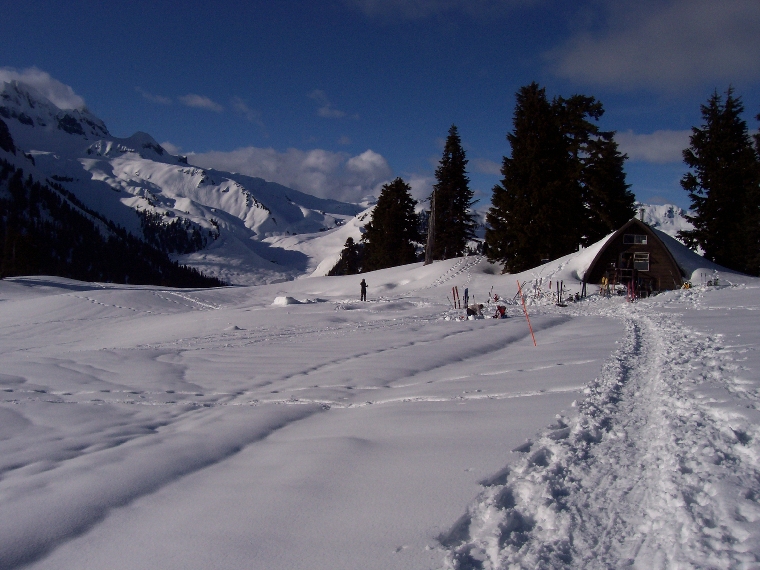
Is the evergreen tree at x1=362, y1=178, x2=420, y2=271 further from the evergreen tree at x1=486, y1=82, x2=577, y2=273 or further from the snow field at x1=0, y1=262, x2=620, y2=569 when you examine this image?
the snow field at x1=0, y1=262, x2=620, y2=569

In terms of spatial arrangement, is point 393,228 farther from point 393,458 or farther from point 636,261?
point 393,458

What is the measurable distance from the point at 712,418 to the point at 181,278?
166 m

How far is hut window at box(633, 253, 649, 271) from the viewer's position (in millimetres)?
32125

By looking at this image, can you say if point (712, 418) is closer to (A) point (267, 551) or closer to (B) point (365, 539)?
(B) point (365, 539)

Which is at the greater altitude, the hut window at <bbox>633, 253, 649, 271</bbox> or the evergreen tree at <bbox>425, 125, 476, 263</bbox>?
the evergreen tree at <bbox>425, 125, 476, 263</bbox>

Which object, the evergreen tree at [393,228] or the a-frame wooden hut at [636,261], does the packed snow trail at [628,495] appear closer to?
the a-frame wooden hut at [636,261]

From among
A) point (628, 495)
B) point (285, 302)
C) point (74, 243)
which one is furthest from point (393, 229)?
point (74, 243)

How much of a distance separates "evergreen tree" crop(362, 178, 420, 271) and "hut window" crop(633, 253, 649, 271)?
23.4 meters

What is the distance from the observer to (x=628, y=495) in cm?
405

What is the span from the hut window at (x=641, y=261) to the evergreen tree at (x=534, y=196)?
5894mm

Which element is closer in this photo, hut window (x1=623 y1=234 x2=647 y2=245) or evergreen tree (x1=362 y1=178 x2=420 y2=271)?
hut window (x1=623 y1=234 x2=647 y2=245)

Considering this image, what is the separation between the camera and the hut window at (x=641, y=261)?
32125 millimetres

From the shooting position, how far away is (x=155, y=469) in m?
5.07

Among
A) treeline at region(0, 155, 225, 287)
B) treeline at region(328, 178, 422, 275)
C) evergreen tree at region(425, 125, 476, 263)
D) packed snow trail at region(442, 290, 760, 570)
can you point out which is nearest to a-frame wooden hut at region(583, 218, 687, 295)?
evergreen tree at region(425, 125, 476, 263)
